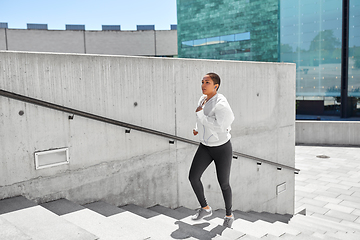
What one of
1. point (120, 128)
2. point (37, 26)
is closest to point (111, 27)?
point (37, 26)

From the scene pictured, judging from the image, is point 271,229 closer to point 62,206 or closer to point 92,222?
point 92,222

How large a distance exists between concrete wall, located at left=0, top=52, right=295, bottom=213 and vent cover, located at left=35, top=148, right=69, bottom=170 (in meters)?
0.06

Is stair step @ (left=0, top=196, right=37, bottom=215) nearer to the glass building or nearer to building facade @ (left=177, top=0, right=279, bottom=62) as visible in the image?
the glass building

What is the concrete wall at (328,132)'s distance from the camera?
15.4 metres

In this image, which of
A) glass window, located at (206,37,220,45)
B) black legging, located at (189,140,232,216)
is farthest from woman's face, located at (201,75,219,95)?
glass window, located at (206,37,220,45)

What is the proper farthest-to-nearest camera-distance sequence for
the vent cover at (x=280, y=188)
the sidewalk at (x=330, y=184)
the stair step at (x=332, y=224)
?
the sidewalk at (x=330, y=184)
the vent cover at (x=280, y=188)
the stair step at (x=332, y=224)

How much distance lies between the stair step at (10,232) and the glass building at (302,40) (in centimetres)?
3144

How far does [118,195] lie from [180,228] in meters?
1.56

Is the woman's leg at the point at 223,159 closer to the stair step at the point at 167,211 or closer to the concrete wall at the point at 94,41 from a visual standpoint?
the stair step at the point at 167,211

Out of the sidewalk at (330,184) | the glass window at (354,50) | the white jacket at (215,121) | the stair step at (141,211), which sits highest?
the glass window at (354,50)

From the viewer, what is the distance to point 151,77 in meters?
5.18

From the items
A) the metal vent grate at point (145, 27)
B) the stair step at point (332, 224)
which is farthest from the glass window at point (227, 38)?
the stair step at point (332, 224)

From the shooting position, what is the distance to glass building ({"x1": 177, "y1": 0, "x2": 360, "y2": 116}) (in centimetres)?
3023

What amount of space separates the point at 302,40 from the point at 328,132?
17661 mm
